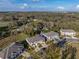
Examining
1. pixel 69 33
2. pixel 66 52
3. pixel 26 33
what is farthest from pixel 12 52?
pixel 69 33

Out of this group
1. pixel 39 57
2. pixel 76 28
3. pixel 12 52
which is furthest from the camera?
pixel 76 28

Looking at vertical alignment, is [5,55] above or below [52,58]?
below

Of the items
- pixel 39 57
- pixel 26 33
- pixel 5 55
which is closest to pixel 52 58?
pixel 39 57

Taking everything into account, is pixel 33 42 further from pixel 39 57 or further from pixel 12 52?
pixel 39 57

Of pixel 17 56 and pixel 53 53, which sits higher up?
pixel 53 53

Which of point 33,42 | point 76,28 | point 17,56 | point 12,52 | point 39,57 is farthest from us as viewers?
point 76,28

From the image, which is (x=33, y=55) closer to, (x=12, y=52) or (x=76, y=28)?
(x=12, y=52)

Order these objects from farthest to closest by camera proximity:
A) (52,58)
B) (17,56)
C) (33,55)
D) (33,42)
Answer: (33,42) → (17,56) → (33,55) → (52,58)

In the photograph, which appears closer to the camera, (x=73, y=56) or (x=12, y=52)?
(x=73, y=56)

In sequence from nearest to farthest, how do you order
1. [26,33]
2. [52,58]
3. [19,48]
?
1. [52,58]
2. [19,48]
3. [26,33]
